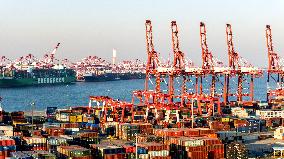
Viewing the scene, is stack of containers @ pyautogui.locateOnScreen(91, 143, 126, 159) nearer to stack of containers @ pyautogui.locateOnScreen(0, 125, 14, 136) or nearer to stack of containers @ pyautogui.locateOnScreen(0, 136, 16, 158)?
stack of containers @ pyautogui.locateOnScreen(0, 136, 16, 158)

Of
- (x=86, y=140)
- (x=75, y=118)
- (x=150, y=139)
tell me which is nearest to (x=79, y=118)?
(x=75, y=118)

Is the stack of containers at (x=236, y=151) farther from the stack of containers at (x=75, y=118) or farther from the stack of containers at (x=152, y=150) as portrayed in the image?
the stack of containers at (x=75, y=118)

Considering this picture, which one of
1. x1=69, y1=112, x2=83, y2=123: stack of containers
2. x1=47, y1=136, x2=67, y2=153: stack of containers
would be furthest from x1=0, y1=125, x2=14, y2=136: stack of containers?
x1=69, y1=112, x2=83, y2=123: stack of containers

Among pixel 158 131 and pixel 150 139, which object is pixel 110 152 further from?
pixel 158 131

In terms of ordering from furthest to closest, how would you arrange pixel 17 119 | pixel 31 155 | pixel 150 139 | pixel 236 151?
1. pixel 17 119
2. pixel 150 139
3. pixel 236 151
4. pixel 31 155

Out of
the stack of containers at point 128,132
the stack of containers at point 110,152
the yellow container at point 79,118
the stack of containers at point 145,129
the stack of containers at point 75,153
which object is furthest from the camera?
the yellow container at point 79,118

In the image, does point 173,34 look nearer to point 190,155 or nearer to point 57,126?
point 57,126

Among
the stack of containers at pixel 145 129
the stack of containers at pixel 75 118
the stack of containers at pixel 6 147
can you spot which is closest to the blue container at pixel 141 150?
the stack of containers at pixel 6 147

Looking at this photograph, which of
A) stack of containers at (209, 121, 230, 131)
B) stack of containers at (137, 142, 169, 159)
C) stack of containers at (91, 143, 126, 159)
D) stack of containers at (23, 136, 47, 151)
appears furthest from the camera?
stack of containers at (209, 121, 230, 131)
